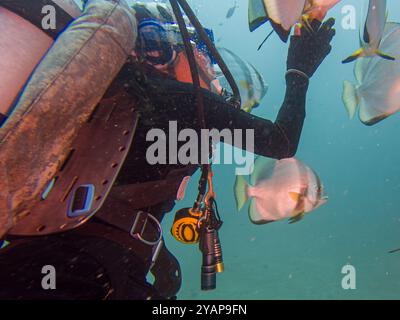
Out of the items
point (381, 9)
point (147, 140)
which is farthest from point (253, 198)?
point (381, 9)

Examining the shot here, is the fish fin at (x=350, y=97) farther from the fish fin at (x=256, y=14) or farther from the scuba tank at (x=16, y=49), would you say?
the scuba tank at (x=16, y=49)

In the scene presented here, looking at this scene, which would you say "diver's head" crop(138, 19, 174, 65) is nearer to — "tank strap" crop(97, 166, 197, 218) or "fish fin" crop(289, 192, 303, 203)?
"tank strap" crop(97, 166, 197, 218)

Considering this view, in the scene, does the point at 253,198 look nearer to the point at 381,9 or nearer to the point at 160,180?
the point at 160,180

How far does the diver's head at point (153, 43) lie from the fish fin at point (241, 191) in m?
1.62

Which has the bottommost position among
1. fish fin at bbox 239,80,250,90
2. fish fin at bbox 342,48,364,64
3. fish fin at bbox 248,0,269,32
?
fish fin at bbox 342,48,364,64

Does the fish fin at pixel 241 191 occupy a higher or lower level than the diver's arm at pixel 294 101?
lower

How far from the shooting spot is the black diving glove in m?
2.03

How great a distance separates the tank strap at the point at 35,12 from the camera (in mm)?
1221

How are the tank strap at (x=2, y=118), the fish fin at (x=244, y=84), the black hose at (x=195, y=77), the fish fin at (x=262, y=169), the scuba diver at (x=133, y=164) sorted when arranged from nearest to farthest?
1. the tank strap at (x=2, y=118)
2. the scuba diver at (x=133, y=164)
3. the black hose at (x=195, y=77)
4. the fish fin at (x=244, y=84)
5. the fish fin at (x=262, y=169)

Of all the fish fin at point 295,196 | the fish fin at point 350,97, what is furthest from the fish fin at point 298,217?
the fish fin at point 350,97

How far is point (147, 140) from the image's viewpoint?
169cm

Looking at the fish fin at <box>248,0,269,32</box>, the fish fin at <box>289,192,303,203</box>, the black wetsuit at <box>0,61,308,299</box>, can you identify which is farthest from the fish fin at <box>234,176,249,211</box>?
the fish fin at <box>248,0,269,32</box>

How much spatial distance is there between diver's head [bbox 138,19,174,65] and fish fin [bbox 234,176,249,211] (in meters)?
1.62

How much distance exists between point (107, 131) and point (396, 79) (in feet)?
8.70
